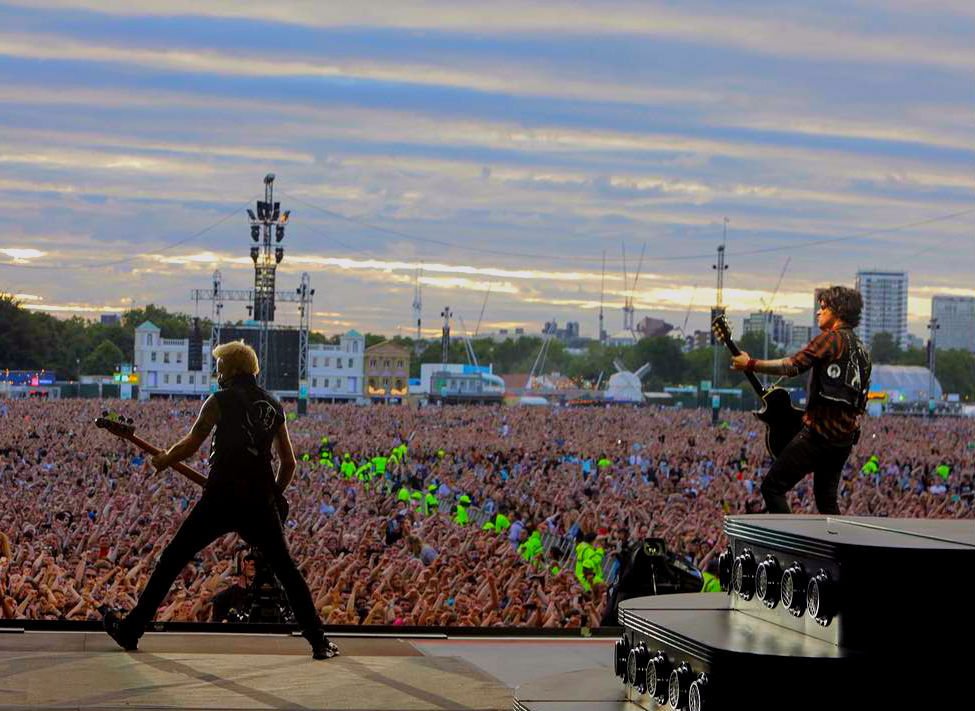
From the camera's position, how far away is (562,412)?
2048 centimetres

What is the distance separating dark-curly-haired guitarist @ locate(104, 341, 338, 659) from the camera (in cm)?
732

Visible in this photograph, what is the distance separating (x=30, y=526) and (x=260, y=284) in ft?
11.2

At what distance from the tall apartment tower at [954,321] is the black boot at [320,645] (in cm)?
1488

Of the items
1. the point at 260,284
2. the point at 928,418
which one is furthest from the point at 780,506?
the point at 928,418

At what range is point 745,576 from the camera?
4.75 metres

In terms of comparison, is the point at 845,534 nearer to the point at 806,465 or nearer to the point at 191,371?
the point at 806,465

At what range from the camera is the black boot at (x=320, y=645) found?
7.55 metres

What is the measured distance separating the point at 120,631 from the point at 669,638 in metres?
4.02

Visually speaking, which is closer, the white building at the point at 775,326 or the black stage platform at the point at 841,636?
the black stage platform at the point at 841,636

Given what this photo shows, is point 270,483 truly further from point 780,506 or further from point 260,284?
point 260,284

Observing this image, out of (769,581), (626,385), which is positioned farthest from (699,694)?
(626,385)

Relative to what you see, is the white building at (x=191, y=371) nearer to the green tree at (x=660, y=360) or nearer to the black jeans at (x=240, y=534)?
the green tree at (x=660, y=360)

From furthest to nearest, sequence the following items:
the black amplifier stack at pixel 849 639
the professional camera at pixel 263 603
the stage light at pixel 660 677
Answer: the professional camera at pixel 263 603 < the stage light at pixel 660 677 < the black amplifier stack at pixel 849 639

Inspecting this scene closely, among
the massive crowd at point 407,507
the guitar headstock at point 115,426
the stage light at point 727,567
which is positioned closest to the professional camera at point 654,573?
the massive crowd at point 407,507
